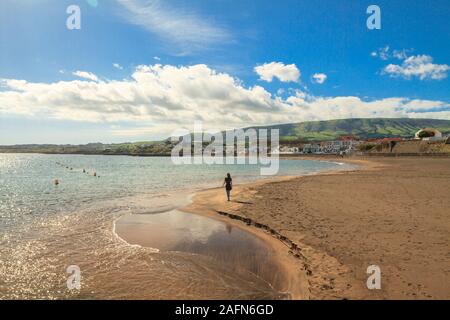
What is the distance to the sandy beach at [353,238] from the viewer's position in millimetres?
8070

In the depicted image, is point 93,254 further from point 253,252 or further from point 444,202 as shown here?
point 444,202

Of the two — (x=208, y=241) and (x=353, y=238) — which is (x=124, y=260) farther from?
(x=353, y=238)

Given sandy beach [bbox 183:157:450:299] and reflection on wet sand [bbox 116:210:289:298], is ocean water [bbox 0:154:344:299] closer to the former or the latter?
reflection on wet sand [bbox 116:210:289:298]

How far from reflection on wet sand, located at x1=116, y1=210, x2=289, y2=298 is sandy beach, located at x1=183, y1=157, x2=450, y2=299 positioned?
0.59m

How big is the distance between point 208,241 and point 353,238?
6481 millimetres

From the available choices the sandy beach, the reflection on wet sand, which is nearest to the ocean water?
the reflection on wet sand

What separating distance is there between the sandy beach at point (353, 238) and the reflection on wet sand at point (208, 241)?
1.93ft

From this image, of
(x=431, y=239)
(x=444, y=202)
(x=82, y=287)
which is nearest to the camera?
(x=82, y=287)

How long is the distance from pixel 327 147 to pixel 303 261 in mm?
174374

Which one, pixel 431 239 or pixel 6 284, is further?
pixel 431 239

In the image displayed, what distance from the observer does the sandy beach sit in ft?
26.5

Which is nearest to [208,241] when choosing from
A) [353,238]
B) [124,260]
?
[124,260]

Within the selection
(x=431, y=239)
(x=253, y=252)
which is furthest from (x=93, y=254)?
(x=431, y=239)
